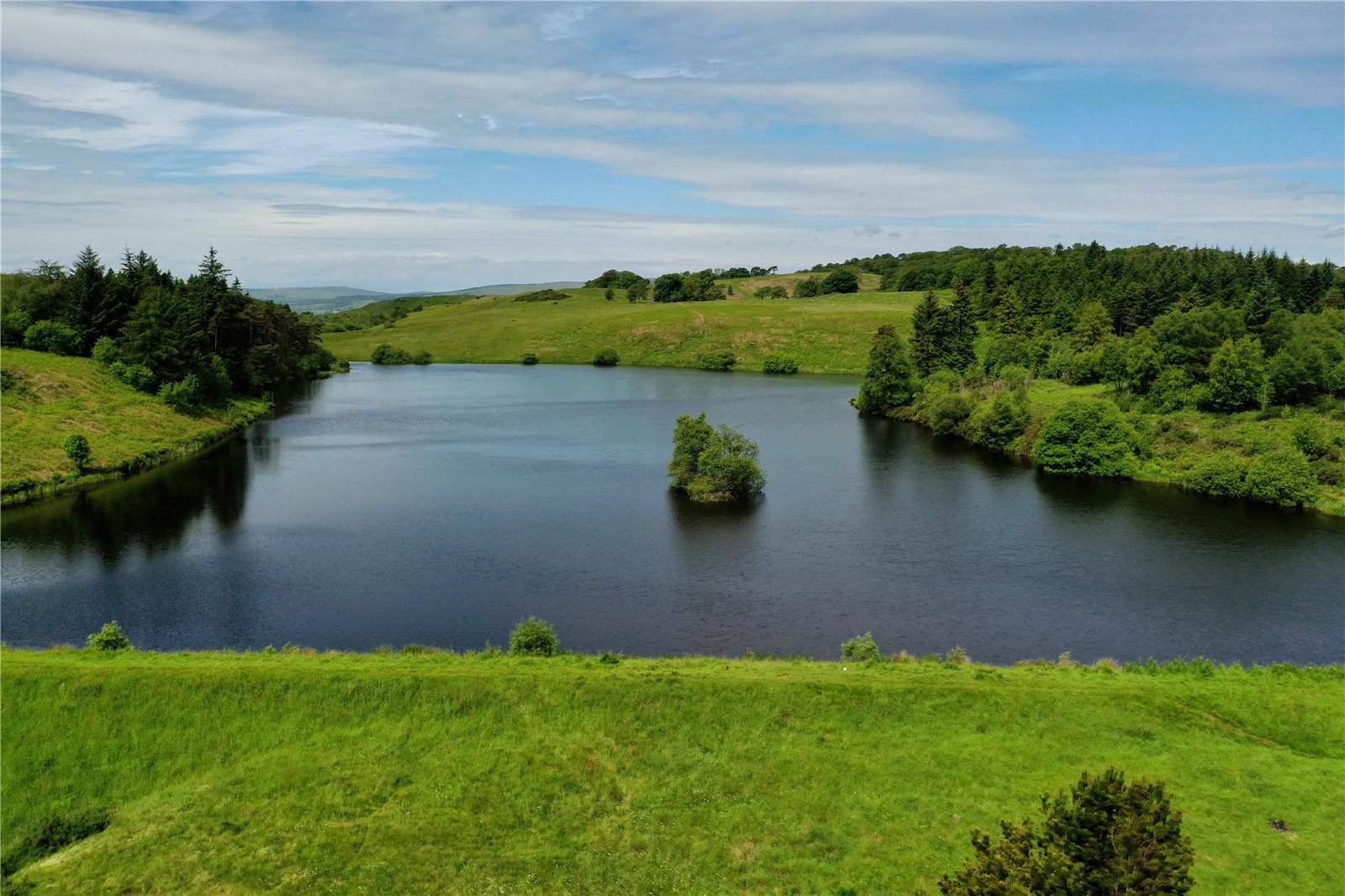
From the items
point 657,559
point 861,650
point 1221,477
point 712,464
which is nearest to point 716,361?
point 712,464

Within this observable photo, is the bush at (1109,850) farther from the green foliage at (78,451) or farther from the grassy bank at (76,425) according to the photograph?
the green foliage at (78,451)

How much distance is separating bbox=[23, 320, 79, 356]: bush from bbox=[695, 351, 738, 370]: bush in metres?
94.9

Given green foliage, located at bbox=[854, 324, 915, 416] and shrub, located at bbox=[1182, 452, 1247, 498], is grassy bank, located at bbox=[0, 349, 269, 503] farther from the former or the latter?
shrub, located at bbox=[1182, 452, 1247, 498]

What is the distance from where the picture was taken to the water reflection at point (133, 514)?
47.1 metres

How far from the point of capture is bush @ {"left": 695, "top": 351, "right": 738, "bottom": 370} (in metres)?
153

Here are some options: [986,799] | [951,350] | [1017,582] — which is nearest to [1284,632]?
[1017,582]

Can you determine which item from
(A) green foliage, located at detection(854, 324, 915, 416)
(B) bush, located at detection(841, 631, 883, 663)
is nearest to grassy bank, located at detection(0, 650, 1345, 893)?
(B) bush, located at detection(841, 631, 883, 663)

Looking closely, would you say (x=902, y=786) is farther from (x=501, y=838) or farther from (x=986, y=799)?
→ (x=501, y=838)

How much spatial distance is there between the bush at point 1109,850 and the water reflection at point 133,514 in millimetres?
45281

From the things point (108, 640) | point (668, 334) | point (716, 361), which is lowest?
point (108, 640)

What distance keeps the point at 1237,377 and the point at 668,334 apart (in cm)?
10633

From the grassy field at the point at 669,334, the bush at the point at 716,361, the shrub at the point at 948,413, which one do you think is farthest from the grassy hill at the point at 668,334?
the shrub at the point at 948,413

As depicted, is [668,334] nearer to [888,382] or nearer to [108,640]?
[888,382]

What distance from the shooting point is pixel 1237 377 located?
7194 cm
